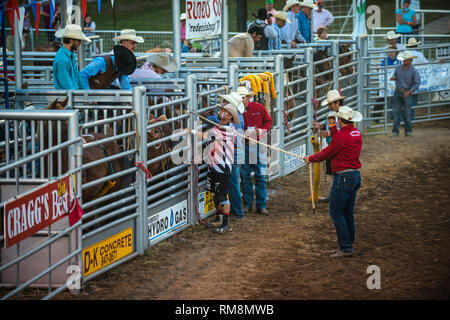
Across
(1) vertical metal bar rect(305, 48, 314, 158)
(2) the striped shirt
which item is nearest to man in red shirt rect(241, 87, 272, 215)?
(2) the striped shirt

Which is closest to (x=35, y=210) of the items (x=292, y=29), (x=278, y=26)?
(x=278, y=26)

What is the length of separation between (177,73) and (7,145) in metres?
5.42

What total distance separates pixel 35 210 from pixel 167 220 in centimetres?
303

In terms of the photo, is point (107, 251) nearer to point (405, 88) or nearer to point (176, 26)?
point (176, 26)

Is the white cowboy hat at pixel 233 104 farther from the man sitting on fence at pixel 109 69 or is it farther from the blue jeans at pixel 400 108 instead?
the blue jeans at pixel 400 108

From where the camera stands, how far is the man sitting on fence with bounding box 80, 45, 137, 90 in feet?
31.3

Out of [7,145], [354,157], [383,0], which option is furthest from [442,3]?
[7,145]

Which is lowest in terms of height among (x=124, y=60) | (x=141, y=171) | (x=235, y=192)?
(x=235, y=192)

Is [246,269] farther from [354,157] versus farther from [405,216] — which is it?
[405,216]

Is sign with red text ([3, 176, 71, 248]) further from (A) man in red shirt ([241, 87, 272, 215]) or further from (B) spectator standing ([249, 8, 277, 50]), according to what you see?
(B) spectator standing ([249, 8, 277, 50])

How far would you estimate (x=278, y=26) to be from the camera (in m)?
15.4

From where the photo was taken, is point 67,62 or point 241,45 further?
point 241,45
